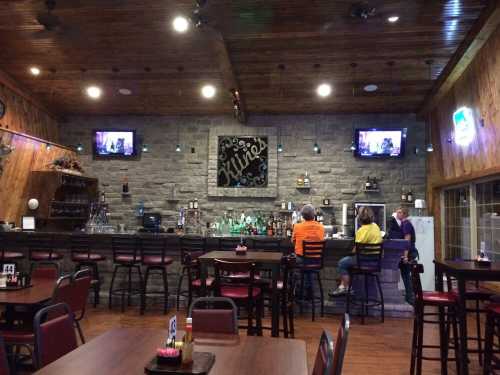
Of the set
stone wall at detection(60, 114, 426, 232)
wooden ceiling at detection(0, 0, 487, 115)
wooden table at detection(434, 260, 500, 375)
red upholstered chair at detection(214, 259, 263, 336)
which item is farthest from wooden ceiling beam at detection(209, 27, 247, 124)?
wooden table at detection(434, 260, 500, 375)

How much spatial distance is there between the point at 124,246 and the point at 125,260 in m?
0.32

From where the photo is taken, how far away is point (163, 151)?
937 centimetres

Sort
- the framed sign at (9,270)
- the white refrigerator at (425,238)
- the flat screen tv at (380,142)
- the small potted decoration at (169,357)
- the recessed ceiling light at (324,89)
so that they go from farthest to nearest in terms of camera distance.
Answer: the flat screen tv at (380,142), the white refrigerator at (425,238), the recessed ceiling light at (324,89), the framed sign at (9,270), the small potted decoration at (169,357)

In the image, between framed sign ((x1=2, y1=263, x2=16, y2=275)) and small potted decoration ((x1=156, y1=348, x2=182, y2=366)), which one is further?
framed sign ((x1=2, y1=263, x2=16, y2=275))

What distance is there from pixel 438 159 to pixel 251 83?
3711 mm

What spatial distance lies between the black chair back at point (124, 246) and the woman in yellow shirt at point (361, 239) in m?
2.83

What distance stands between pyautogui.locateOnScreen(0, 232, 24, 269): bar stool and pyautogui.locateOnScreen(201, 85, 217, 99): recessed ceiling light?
399cm

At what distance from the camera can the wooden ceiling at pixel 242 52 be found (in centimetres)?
607

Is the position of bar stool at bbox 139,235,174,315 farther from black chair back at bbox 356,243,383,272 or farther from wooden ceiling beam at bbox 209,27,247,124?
wooden ceiling beam at bbox 209,27,247,124

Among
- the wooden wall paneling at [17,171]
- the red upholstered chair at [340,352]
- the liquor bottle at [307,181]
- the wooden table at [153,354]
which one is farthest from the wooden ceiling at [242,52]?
the red upholstered chair at [340,352]

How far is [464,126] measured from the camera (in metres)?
6.92

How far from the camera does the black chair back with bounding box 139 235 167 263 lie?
20.8 feet

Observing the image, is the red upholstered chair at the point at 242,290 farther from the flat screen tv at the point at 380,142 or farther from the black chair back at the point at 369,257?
the flat screen tv at the point at 380,142

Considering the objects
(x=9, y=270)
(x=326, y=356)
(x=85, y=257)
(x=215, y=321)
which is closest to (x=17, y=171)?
(x=85, y=257)
